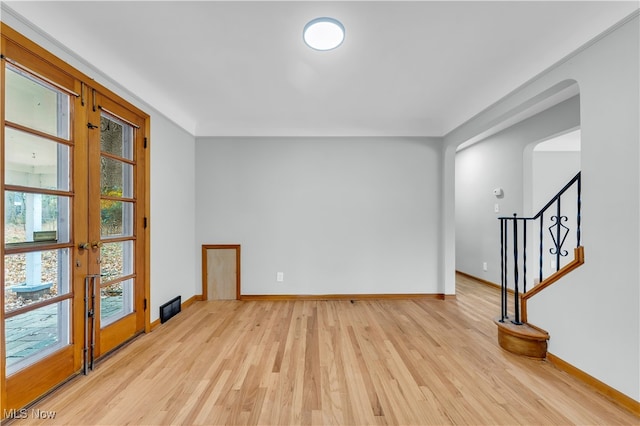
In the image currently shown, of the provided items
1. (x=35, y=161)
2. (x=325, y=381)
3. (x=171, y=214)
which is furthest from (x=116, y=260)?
(x=325, y=381)

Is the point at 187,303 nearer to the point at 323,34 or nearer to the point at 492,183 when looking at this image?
the point at 323,34

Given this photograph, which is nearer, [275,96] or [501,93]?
[501,93]

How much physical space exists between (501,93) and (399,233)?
202cm

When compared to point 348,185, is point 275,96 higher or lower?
higher

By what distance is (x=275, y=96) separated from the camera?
9.48ft

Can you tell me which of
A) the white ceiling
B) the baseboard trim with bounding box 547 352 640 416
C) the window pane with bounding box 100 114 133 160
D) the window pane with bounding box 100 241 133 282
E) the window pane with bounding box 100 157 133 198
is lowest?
the baseboard trim with bounding box 547 352 640 416

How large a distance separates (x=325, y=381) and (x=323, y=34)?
96.1 inches

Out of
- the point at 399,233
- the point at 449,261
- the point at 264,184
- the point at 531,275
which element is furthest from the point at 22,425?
the point at 531,275

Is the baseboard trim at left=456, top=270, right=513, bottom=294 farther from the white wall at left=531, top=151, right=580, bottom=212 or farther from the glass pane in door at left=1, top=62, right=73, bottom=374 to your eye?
the glass pane in door at left=1, top=62, right=73, bottom=374

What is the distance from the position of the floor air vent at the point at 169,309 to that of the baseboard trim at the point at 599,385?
3687mm

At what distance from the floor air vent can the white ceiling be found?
2211mm

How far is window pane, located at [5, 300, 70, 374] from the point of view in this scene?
159cm

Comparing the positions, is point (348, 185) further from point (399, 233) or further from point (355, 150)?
point (399, 233)

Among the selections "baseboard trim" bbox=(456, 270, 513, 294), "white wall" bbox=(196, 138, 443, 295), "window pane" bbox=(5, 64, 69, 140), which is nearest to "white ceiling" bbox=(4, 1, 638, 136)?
"window pane" bbox=(5, 64, 69, 140)
